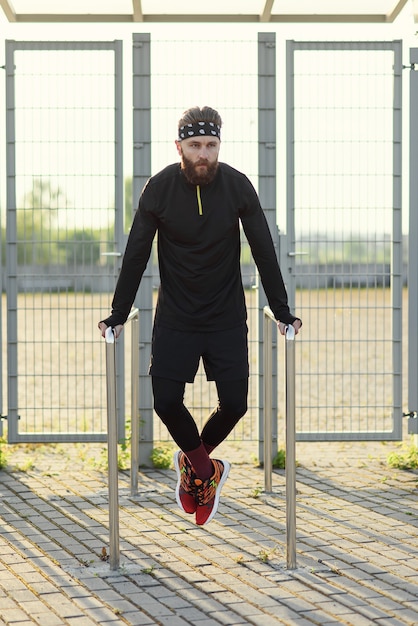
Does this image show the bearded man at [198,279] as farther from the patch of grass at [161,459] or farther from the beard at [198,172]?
the patch of grass at [161,459]

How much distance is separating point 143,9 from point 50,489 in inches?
130

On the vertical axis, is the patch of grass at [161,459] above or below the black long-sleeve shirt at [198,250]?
below

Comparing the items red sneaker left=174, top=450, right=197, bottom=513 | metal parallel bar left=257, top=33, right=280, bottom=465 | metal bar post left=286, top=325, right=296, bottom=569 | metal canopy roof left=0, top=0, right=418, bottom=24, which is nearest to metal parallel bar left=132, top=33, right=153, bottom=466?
metal canopy roof left=0, top=0, right=418, bottom=24

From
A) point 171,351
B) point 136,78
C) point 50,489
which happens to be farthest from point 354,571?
point 136,78

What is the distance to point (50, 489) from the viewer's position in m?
6.84

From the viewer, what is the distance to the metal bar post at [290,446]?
4.88 meters

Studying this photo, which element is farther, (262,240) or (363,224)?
(363,224)

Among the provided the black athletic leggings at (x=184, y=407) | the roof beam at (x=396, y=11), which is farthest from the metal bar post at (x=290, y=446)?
the roof beam at (x=396, y=11)

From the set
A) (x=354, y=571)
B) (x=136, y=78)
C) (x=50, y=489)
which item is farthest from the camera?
(x=136, y=78)

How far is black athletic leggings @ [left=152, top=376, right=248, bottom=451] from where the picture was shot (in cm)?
528

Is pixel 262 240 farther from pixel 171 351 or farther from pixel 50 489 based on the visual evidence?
pixel 50 489

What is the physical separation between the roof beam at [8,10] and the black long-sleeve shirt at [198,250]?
2669 millimetres

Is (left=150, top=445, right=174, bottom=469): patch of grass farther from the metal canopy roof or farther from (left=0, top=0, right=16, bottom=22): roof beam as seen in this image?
(left=0, top=0, right=16, bottom=22): roof beam

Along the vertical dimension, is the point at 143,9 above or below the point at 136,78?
above
